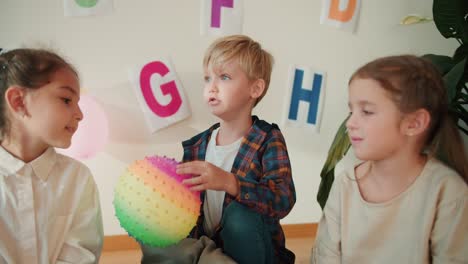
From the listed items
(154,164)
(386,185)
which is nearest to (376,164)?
(386,185)

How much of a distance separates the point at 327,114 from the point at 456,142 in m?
A: 0.74

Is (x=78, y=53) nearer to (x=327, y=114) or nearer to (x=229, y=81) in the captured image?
(x=229, y=81)

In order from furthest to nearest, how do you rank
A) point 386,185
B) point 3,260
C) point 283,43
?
point 283,43
point 386,185
point 3,260

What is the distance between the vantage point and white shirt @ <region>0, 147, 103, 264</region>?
2.91 ft

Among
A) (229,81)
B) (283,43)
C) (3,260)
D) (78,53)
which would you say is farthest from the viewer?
(283,43)

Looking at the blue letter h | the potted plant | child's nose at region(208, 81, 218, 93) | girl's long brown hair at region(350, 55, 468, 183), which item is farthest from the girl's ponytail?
the blue letter h

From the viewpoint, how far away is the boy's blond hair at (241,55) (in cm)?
109

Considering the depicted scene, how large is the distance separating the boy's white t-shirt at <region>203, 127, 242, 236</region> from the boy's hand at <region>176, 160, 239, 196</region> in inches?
7.3

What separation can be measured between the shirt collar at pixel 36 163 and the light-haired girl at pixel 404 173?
2.45 ft

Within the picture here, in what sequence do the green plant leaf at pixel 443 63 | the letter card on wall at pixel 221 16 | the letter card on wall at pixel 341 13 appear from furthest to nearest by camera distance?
the letter card on wall at pixel 341 13
the letter card on wall at pixel 221 16
the green plant leaf at pixel 443 63

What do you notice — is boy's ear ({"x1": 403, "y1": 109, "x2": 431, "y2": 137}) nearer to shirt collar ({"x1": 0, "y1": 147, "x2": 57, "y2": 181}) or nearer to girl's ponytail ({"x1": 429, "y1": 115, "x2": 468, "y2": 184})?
girl's ponytail ({"x1": 429, "y1": 115, "x2": 468, "y2": 184})

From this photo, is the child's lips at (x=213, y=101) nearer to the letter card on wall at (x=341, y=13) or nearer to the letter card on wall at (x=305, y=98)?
the letter card on wall at (x=305, y=98)

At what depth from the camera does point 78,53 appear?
1.38 metres

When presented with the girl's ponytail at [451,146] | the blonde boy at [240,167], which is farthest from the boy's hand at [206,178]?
the girl's ponytail at [451,146]
